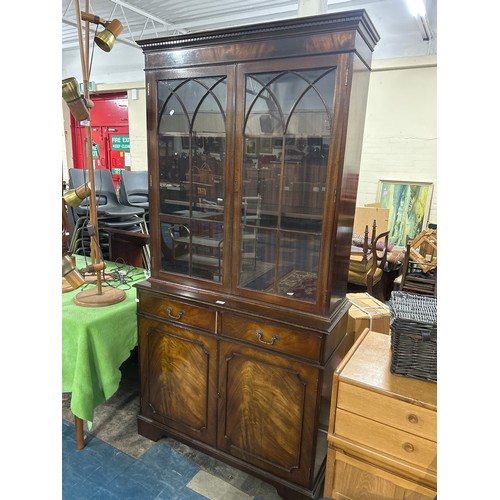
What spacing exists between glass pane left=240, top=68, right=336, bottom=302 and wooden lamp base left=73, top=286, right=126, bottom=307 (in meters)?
0.78

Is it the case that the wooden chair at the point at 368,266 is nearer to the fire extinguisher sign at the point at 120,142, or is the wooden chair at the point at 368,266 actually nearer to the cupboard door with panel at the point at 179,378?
the cupboard door with panel at the point at 179,378

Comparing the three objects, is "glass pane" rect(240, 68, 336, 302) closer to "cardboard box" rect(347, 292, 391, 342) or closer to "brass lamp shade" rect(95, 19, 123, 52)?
"cardboard box" rect(347, 292, 391, 342)

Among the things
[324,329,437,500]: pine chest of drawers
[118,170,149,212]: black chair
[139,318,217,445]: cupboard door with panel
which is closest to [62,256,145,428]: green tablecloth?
[139,318,217,445]: cupboard door with panel

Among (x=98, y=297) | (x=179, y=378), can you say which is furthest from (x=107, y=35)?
(x=179, y=378)

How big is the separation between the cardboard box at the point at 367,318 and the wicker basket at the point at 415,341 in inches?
17.8

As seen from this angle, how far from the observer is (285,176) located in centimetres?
149

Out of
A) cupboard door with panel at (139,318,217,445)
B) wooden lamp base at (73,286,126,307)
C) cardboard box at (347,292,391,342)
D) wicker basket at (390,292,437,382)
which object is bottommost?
cupboard door with panel at (139,318,217,445)

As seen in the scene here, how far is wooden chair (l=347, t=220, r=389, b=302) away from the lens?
10.8 ft

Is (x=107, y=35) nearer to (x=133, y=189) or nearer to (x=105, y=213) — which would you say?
(x=105, y=213)

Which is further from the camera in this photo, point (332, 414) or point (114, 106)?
point (114, 106)

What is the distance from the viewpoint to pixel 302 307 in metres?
1.48
